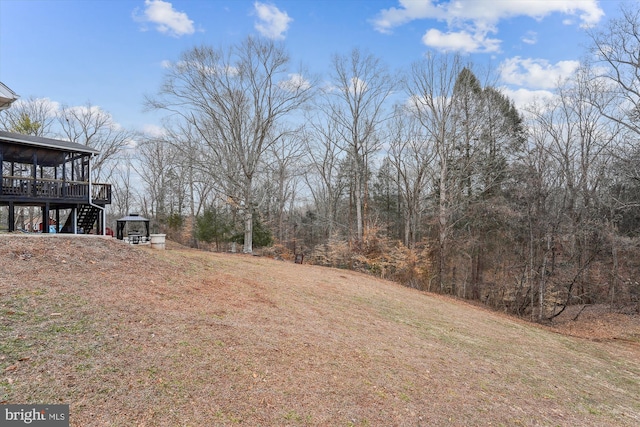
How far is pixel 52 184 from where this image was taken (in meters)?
11.2

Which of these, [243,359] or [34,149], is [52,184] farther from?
[243,359]

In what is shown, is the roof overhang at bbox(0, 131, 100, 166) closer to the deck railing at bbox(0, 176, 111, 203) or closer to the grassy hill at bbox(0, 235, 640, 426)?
the deck railing at bbox(0, 176, 111, 203)

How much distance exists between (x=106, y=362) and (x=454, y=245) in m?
17.6

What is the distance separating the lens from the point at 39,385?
2959 mm

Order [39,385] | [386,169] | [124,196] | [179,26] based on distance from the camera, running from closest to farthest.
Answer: [39,385] → [179,26] → [386,169] → [124,196]

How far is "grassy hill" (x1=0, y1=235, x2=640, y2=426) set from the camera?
312 centimetres

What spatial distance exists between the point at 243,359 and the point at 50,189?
1105cm

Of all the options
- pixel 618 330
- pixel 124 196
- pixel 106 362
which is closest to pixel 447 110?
pixel 618 330

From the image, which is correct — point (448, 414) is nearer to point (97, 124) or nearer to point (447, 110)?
point (447, 110)

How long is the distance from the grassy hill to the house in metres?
4.24

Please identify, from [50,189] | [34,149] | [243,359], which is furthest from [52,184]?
[243,359]

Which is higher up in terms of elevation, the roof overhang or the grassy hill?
the roof overhang

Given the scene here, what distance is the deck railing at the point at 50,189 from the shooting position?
33.9ft

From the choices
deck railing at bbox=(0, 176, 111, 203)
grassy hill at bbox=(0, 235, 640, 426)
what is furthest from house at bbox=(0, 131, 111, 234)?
grassy hill at bbox=(0, 235, 640, 426)
